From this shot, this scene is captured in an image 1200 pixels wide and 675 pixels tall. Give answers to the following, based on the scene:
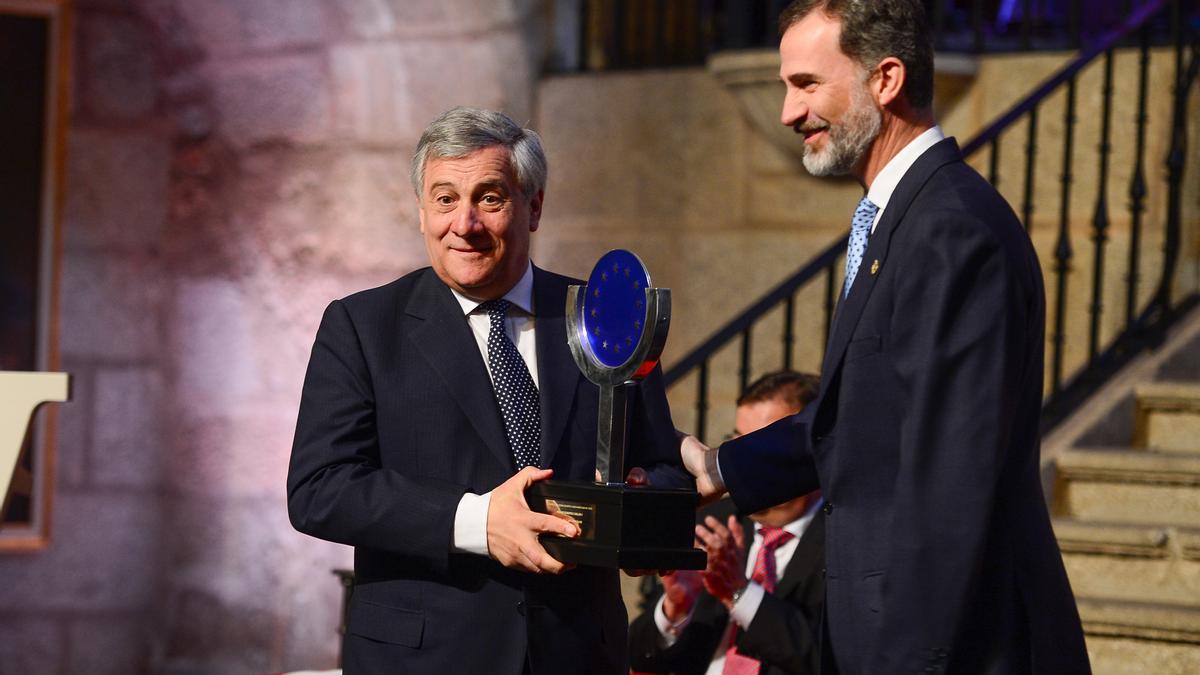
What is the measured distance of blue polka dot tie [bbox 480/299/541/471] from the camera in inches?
98.6

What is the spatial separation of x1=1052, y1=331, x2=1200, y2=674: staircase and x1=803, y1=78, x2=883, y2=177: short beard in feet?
6.66

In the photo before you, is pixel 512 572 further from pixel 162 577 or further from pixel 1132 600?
pixel 162 577

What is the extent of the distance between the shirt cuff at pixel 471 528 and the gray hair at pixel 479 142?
0.53 m

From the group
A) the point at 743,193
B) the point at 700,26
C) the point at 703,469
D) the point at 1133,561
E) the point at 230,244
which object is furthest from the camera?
the point at 700,26

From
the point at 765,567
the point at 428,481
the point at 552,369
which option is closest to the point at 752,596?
the point at 765,567

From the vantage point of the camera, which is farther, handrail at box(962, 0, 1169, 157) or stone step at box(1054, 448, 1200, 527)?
handrail at box(962, 0, 1169, 157)

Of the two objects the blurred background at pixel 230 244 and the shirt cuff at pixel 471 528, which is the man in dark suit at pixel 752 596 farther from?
the blurred background at pixel 230 244

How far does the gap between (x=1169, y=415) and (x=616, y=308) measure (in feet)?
9.90

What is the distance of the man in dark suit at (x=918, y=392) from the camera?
7.26 feet

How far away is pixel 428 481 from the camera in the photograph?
241 centimetres

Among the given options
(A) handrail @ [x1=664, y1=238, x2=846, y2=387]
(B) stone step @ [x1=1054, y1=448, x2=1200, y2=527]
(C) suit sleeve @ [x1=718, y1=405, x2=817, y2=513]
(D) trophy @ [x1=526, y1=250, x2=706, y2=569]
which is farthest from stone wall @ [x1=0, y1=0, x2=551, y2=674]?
(D) trophy @ [x1=526, y1=250, x2=706, y2=569]

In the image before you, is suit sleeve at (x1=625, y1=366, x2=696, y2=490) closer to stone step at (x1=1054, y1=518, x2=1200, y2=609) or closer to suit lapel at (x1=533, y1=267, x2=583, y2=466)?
suit lapel at (x1=533, y1=267, x2=583, y2=466)

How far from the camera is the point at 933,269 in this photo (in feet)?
7.40

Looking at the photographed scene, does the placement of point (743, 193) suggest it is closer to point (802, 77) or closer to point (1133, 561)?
point (1133, 561)
